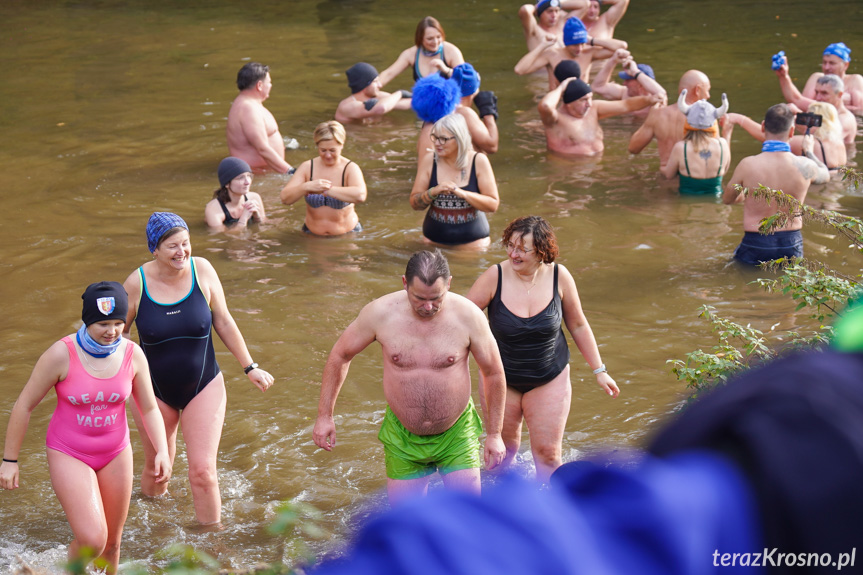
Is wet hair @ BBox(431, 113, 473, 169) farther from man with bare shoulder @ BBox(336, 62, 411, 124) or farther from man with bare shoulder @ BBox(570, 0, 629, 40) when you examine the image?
man with bare shoulder @ BBox(570, 0, 629, 40)

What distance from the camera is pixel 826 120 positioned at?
37.9ft

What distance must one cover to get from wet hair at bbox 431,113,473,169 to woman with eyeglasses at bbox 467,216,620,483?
2.90m

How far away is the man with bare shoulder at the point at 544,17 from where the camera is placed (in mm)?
15859

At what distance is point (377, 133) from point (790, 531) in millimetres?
14406

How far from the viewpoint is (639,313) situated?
902cm

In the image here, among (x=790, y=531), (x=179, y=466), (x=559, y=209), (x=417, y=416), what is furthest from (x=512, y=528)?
(x=559, y=209)

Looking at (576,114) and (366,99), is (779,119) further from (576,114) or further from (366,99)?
(366,99)

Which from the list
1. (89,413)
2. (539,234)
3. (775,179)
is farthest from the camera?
(775,179)

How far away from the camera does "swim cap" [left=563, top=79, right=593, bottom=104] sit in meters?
12.9

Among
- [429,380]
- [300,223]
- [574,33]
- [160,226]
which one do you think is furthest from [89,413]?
[574,33]

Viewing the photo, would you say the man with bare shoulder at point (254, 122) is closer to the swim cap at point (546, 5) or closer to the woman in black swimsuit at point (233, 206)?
the woman in black swimsuit at point (233, 206)

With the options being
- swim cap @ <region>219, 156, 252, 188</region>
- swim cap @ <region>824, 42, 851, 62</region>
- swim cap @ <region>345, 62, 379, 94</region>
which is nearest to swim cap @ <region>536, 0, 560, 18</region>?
swim cap @ <region>345, 62, 379, 94</region>

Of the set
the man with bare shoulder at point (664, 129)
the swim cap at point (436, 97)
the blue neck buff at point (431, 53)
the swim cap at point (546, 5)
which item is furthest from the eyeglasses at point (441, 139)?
the swim cap at point (546, 5)

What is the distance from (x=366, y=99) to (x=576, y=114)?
10.9 feet
